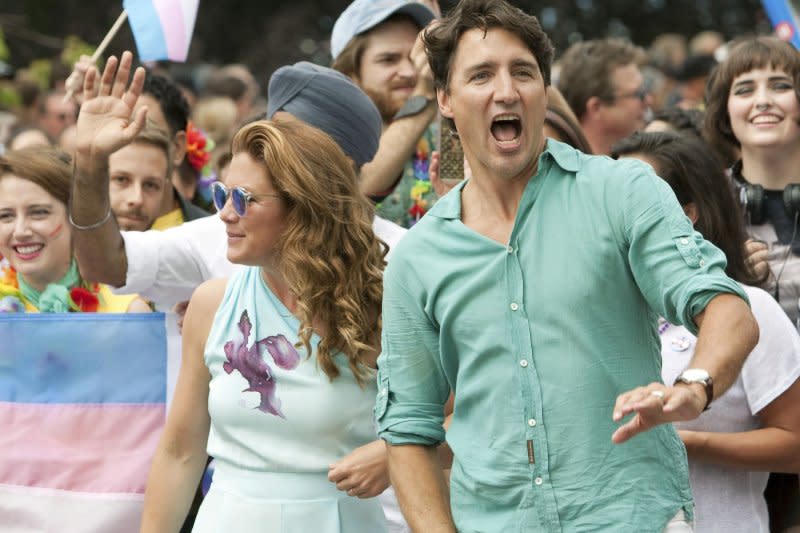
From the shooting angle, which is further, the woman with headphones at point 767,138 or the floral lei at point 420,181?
the floral lei at point 420,181

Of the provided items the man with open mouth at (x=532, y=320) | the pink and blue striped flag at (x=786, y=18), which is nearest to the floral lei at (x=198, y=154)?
the pink and blue striped flag at (x=786, y=18)

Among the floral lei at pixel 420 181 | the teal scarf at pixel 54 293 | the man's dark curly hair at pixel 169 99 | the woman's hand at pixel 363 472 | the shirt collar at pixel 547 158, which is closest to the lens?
the shirt collar at pixel 547 158

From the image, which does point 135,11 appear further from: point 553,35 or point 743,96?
point 553,35

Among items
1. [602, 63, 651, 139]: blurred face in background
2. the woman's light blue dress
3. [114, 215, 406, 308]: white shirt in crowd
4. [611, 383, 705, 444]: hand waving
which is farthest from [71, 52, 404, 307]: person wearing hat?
[602, 63, 651, 139]: blurred face in background

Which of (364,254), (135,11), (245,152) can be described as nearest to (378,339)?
(364,254)

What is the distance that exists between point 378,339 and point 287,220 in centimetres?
47

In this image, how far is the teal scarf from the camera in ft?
19.1

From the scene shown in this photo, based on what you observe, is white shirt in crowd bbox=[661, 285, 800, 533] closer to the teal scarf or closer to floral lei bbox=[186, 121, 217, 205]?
the teal scarf

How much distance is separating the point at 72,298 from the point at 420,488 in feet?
8.42

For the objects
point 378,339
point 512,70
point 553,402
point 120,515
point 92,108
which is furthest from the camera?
point 120,515

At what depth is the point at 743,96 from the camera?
20.0 feet

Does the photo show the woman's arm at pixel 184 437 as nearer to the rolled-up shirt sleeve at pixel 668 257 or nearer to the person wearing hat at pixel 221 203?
the person wearing hat at pixel 221 203

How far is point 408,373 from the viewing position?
149 inches

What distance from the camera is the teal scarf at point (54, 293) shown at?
583 cm
